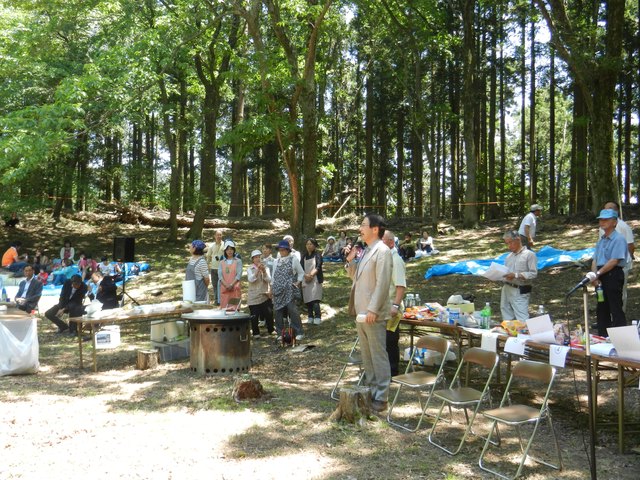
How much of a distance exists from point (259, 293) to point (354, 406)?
15.8 ft

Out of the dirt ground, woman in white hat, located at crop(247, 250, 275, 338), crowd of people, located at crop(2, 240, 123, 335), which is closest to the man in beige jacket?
the dirt ground

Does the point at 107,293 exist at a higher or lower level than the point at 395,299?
lower

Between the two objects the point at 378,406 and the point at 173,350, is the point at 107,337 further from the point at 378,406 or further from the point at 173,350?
the point at 378,406

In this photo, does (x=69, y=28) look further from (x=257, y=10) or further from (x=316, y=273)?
(x=316, y=273)

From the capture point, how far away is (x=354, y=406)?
5688 millimetres

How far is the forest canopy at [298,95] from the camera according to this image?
1178 centimetres

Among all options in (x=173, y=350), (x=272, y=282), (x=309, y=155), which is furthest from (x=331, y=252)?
(x=173, y=350)

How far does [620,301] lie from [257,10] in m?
8.98

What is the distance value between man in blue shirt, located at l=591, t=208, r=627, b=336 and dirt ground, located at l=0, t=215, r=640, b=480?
834 mm

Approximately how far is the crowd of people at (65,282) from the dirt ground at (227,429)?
1195mm

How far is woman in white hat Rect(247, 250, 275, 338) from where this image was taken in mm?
10086

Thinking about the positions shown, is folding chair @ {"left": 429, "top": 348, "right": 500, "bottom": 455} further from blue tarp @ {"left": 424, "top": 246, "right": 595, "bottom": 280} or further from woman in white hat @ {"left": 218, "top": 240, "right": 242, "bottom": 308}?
blue tarp @ {"left": 424, "top": 246, "right": 595, "bottom": 280}

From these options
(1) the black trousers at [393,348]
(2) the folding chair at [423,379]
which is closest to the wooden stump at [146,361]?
(1) the black trousers at [393,348]

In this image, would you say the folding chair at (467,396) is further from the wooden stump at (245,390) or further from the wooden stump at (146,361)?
the wooden stump at (146,361)
